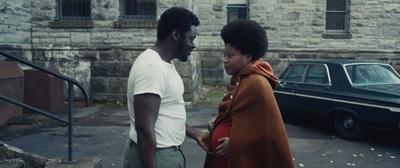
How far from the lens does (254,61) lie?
280 cm

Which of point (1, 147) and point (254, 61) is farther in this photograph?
point (1, 147)

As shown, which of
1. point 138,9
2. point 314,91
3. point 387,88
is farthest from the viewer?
point 138,9

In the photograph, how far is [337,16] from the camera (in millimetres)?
16109

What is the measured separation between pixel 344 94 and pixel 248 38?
5.87 meters

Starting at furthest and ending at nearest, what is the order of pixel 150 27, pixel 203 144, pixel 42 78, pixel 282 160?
→ pixel 150 27, pixel 42 78, pixel 203 144, pixel 282 160

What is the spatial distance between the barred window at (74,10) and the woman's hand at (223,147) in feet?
35.0

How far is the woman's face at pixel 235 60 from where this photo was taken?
110 inches

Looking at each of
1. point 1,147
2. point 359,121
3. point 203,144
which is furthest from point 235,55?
point 359,121

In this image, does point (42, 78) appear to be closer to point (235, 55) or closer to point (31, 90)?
point (31, 90)

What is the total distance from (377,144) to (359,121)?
51cm

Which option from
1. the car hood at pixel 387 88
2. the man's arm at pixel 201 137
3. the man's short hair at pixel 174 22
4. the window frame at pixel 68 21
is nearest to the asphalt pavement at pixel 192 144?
the car hood at pixel 387 88

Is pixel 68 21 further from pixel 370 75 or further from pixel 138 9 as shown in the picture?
pixel 370 75

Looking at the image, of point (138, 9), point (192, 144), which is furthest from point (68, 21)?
point (192, 144)

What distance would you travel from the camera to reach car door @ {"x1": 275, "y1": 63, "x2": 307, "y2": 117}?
936cm
